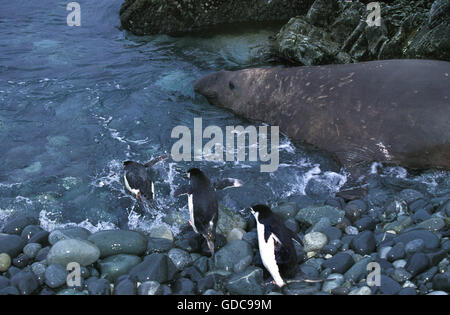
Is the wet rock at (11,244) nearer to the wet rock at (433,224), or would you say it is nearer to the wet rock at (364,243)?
the wet rock at (364,243)

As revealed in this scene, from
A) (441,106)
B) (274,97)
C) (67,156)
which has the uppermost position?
(441,106)

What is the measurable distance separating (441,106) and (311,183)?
1.81 m

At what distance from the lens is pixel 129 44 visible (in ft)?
34.8

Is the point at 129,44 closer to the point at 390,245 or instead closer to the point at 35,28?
the point at 35,28

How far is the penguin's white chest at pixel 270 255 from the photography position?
4172 millimetres

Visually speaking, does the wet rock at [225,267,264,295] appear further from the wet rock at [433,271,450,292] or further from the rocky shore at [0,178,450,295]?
the wet rock at [433,271,450,292]

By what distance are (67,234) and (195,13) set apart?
7.54 m

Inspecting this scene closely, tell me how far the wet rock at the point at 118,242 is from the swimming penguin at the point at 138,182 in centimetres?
78

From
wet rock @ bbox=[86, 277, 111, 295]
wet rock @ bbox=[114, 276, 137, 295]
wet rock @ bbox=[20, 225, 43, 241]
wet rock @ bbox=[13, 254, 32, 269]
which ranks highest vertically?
wet rock @ bbox=[114, 276, 137, 295]

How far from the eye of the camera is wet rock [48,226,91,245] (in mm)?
4844

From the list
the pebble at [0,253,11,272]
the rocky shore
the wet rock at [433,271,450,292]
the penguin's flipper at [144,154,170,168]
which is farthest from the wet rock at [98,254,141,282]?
the wet rock at [433,271,450,292]

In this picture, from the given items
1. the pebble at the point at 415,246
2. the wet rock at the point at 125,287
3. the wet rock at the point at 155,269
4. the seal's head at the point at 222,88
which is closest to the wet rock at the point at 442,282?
the pebble at the point at 415,246

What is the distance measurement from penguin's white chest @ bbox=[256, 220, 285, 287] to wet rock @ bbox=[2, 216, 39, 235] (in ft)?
8.49
